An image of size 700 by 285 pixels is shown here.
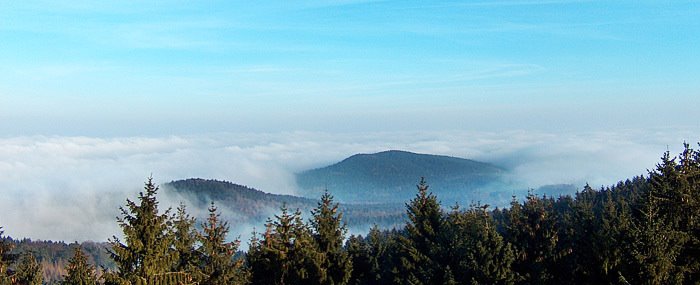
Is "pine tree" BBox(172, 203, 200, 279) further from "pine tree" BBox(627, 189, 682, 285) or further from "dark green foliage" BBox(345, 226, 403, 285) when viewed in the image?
"pine tree" BBox(627, 189, 682, 285)

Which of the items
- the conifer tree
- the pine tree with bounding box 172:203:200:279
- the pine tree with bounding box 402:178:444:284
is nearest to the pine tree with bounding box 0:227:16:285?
the pine tree with bounding box 172:203:200:279

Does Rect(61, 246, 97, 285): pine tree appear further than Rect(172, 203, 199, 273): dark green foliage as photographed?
Yes

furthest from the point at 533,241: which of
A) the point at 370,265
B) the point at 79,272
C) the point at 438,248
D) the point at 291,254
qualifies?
the point at 79,272

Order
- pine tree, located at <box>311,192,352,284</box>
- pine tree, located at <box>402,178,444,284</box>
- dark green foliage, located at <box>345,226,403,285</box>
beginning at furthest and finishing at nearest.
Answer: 1. dark green foliage, located at <box>345,226,403,285</box>
2. pine tree, located at <box>311,192,352,284</box>
3. pine tree, located at <box>402,178,444,284</box>

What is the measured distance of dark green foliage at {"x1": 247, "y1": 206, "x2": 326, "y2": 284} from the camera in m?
37.9

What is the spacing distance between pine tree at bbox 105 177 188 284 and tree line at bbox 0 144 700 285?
4 centimetres

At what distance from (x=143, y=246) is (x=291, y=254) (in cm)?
1621

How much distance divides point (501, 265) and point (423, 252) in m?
7.54

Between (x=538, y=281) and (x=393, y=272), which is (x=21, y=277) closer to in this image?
(x=393, y=272)

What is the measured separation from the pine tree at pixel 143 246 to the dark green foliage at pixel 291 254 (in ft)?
46.6

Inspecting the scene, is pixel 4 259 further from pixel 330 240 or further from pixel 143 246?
pixel 330 240

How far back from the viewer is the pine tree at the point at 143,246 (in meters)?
23.3

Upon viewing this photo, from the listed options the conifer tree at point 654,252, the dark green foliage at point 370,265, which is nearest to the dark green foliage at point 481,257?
the dark green foliage at point 370,265

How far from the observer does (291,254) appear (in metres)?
39.0
